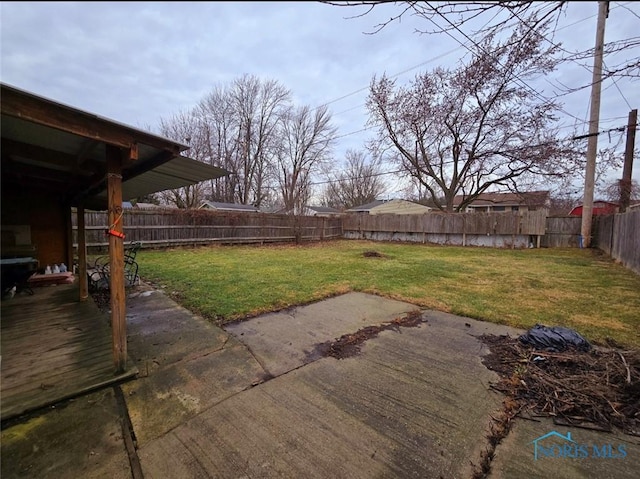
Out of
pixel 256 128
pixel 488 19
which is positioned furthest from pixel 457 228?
pixel 256 128

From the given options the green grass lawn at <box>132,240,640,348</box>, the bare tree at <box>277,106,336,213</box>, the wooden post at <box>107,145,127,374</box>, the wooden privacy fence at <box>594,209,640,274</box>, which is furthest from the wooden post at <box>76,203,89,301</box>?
the bare tree at <box>277,106,336,213</box>

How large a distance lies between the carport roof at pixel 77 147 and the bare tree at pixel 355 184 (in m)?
28.1

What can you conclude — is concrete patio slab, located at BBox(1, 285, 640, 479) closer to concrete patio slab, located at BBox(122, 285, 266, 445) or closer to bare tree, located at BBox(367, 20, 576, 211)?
concrete patio slab, located at BBox(122, 285, 266, 445)

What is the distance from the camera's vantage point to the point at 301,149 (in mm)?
25688

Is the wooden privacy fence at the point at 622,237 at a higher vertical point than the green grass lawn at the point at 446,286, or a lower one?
higher

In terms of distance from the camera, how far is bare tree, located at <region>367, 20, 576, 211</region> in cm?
1255

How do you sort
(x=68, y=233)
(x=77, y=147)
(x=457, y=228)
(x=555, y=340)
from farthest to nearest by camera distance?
(x=457, y=228) → (x=68, y=233) → (x=555, y=340) → (x=77, y=147)

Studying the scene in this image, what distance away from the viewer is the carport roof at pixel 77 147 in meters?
1.71

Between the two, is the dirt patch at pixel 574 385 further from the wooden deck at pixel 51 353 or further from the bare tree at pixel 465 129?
the bare tree at pixel 465 129

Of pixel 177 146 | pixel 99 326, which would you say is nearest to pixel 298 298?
pixel 99 326

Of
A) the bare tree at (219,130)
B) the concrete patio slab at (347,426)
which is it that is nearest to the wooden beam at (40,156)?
the concrete patio slab at (347,426)

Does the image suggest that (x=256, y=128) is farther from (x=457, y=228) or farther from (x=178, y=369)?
(x=178, y=369)

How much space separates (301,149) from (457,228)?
1677 cm

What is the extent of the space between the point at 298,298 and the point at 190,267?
4.24 m
